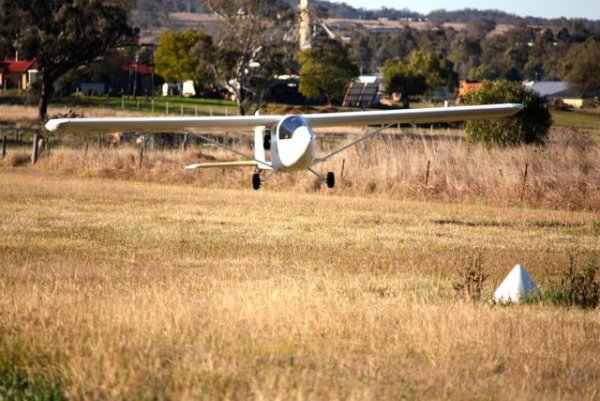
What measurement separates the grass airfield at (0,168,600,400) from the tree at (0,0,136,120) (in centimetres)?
4716

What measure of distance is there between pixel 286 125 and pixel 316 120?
1661mm

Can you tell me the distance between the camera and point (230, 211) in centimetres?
2377

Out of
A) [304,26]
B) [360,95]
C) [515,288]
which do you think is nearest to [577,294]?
[515,288]

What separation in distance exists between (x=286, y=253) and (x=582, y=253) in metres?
4.41

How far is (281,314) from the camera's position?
34.6 feet

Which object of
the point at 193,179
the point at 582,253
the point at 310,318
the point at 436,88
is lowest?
the point at 436,88

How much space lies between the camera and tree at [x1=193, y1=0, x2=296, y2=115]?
75562mm

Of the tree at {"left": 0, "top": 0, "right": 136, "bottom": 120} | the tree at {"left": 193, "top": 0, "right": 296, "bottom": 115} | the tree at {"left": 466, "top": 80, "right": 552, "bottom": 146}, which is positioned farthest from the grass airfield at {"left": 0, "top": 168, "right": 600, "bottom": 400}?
the tree at {"left": 193, "top": 0, "right": 296, "bottom": 115}

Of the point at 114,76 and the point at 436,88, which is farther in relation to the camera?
the point at 436,88

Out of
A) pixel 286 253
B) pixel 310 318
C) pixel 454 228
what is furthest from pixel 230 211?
pixel 310 318

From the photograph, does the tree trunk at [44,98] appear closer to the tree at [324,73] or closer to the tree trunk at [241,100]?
the tree trunk at [241,100]

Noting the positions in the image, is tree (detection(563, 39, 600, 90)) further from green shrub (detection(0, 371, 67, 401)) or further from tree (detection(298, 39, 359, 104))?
green shrub (detection(0, 371, 67, 401))

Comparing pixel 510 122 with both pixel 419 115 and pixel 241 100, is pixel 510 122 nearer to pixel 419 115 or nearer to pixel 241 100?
pixel 419 115

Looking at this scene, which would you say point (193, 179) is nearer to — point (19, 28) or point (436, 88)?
point (19, 28)
